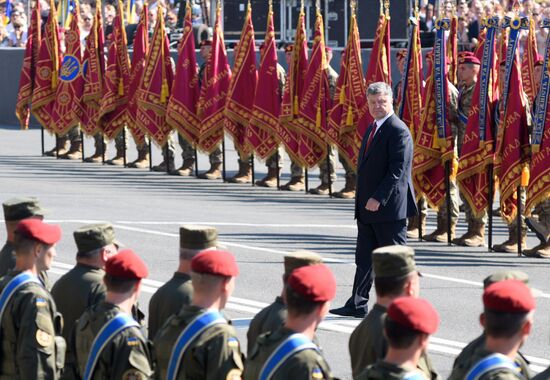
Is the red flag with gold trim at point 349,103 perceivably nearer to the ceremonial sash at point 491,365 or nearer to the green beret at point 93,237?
the green beret at point 93,237

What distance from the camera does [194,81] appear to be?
22734 millimetres

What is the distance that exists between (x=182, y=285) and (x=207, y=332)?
1.51m

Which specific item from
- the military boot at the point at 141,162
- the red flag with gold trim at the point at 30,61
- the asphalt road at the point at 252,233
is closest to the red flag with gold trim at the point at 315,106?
the asphalt road at the point at 252,233

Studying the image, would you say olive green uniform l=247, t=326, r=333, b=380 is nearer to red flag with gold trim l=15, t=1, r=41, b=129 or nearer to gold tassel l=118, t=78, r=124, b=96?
gold tassel l=118, t=78, r=124, b=96

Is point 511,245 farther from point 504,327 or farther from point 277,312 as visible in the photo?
point 504,327

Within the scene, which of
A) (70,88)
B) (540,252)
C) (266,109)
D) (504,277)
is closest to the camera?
(504,277)

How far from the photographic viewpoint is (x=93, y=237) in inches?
328

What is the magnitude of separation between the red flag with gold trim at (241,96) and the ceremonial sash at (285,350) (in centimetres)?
1547

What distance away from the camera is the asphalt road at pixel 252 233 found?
12297mm

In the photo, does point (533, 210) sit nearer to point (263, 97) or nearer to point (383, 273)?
Answer: point (263, 97)

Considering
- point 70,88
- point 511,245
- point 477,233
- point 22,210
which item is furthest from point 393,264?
point 70,88

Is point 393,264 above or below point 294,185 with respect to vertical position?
above

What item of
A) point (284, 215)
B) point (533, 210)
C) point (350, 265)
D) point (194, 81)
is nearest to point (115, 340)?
point (350, 265)

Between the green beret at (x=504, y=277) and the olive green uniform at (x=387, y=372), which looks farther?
the green beret at (x=504, y=277)
